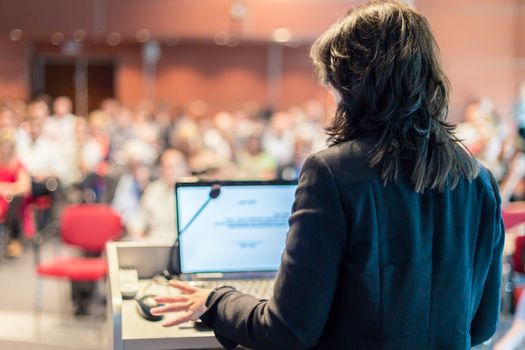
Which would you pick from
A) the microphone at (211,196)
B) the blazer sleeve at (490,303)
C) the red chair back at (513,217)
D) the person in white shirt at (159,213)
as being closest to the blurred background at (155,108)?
the person in white shirt at (159,213)

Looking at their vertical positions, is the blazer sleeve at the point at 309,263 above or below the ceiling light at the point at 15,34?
below

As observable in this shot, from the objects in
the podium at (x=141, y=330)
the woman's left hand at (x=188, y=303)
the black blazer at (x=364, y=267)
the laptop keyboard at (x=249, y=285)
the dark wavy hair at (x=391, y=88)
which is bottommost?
the podium at (x=141, y=330)

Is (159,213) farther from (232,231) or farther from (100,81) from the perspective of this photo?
(100,81)

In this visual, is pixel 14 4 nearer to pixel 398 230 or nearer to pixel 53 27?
pixel 53 27

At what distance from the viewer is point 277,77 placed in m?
13.9

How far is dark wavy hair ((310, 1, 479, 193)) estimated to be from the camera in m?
1.40

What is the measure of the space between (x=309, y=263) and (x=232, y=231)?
1140 mm

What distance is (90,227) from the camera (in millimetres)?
5180

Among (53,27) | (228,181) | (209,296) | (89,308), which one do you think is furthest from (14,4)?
(209,296)

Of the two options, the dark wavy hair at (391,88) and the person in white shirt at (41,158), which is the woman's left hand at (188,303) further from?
the person in white shirt at (41,158)

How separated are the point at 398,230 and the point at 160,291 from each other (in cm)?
120

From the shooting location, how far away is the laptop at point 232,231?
2.43 metres

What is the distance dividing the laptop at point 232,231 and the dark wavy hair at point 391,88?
3.42 ft

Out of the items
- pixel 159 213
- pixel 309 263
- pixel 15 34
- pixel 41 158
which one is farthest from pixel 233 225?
pixel 15 34
